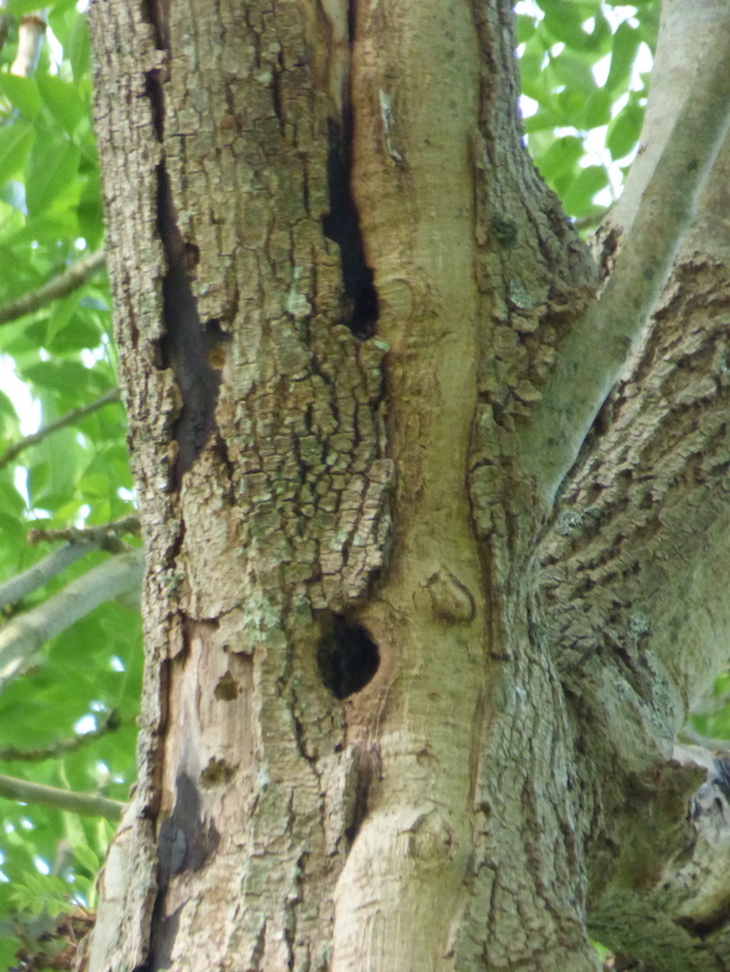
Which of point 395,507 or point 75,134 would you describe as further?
point 75,134

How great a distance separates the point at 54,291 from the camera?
2.81 meters

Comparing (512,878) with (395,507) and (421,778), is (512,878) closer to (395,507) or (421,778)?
(421,778)

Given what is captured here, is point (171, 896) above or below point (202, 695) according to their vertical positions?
below

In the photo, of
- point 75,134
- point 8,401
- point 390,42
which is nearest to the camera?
point 390,42

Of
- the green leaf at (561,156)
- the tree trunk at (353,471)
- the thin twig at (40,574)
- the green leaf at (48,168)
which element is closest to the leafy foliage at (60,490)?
the green leaf at (48,168)

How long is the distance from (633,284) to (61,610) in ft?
5.12

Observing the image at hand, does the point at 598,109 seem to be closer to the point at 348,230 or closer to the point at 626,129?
the point at 626,129

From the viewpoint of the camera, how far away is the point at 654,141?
184cm

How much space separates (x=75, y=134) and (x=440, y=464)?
5.29ft

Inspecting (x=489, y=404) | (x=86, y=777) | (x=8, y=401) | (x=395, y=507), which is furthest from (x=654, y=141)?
(x=86, y=777)

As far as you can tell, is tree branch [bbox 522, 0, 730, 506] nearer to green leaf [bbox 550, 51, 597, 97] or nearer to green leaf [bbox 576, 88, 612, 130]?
green leaf [bbox 576, 88, 612, 130]

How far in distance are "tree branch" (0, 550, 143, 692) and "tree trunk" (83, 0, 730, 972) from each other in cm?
97

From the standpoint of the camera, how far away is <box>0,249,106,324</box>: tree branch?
2.77 meters

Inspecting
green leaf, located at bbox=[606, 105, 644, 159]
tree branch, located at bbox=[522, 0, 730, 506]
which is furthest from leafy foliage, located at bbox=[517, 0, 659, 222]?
tree branch, located at bbox=[522, 0, 730, 506]
